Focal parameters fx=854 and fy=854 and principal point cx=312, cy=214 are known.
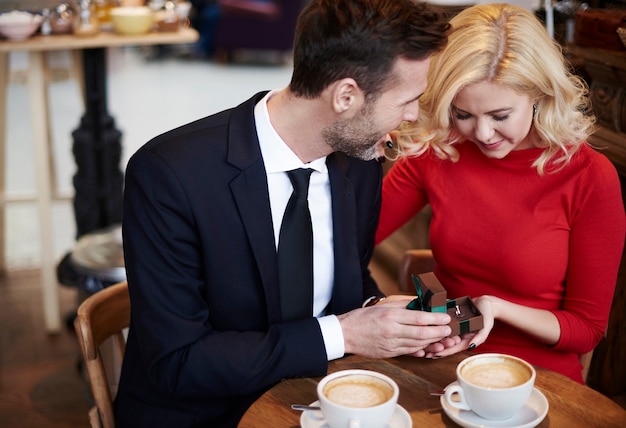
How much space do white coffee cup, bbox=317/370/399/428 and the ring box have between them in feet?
0.86

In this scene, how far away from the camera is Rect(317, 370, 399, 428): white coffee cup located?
1.35 m

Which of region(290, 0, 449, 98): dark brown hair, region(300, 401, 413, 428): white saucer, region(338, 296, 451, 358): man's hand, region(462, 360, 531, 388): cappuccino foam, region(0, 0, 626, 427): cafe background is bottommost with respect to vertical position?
region(0, 0, 626, 427): cafe background

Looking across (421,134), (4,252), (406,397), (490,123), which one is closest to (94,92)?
(4,252)

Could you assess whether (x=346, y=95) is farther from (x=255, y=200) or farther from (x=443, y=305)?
(x=443, y=305)

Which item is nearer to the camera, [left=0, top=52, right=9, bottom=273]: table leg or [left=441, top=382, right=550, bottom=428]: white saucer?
[left=441, top=382, right=550, bottom=428]: white saucer

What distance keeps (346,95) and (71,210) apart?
3755 millimetres

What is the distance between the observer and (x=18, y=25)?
3447 mm

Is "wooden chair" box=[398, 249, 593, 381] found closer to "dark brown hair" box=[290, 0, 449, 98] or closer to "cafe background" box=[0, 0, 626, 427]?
"cafe background" box=[0, 0, 626, 427]

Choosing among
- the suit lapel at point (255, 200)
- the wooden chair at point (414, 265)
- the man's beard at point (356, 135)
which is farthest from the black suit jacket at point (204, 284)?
the wooden chair at point (414, 265)

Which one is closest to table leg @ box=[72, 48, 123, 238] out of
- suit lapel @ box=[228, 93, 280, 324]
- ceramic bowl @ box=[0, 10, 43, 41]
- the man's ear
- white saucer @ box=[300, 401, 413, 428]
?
ceramic bowl @ box=[0, 10, 43, 41]

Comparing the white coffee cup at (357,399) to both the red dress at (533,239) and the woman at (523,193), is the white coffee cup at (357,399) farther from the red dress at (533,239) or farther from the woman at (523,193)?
the red dress at (533,239)

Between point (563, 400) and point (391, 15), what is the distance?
2.62 ft

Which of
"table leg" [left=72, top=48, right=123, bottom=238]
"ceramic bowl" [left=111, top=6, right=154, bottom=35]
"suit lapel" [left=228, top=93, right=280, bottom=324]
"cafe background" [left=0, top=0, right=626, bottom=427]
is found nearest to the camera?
"suit lapel" [left=228, top=93, right=280, bottom=324]

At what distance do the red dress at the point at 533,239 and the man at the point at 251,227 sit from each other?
32cm
